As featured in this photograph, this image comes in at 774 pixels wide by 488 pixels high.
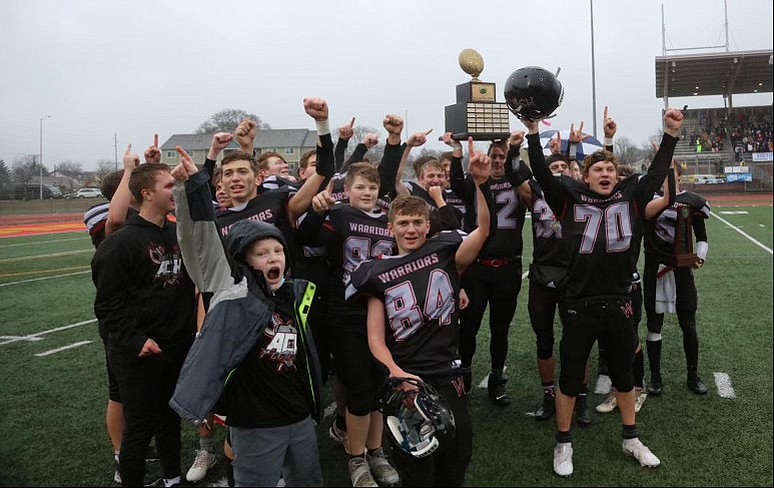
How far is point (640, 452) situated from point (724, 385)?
1.64m

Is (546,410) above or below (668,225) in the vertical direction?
below

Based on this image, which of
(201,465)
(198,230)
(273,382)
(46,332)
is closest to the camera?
(198,230)

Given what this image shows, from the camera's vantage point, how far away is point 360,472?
117 inches

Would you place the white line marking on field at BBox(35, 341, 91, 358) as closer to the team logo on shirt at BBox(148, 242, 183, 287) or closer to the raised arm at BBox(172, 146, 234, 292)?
the team logo on shirt at BBox(148, 242, 183, 287)

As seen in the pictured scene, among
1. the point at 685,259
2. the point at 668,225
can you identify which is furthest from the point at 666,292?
the point at 668,225

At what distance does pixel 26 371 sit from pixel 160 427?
3230 mm

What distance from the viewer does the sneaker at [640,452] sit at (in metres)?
3.00

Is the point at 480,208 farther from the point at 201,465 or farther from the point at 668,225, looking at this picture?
the point at 668,225

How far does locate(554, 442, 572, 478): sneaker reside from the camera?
298cm

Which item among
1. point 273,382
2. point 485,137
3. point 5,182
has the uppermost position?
point 485,137

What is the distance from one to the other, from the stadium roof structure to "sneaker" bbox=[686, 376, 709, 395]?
203cm

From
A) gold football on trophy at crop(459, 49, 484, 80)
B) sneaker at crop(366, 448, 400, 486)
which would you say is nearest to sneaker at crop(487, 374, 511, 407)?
sneaker at crop(366, 448, 400, 486)

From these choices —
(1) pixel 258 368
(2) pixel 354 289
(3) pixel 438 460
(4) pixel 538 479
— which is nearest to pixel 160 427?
(1) pixel 258 368

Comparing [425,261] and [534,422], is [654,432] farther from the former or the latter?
[425,261]
